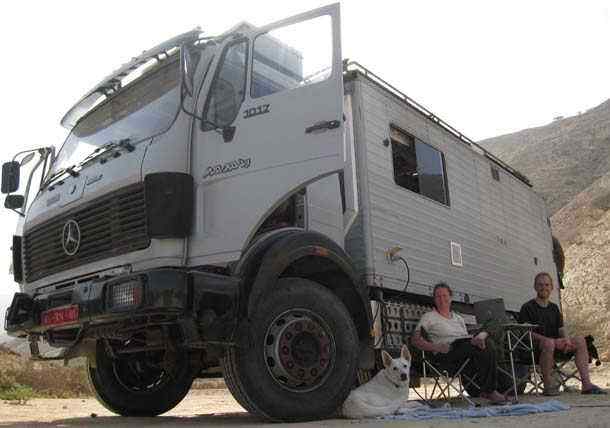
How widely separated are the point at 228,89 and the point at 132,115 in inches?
38.9

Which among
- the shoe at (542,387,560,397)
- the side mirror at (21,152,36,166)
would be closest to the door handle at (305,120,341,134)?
the side mirror at (21,152,36,166)

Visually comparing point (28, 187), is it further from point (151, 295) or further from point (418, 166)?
point (418, 166)

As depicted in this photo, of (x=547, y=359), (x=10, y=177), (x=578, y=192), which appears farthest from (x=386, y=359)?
(x=578, y=192)

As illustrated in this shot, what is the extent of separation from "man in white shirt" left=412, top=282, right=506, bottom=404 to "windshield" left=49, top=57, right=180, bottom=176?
3.15 m

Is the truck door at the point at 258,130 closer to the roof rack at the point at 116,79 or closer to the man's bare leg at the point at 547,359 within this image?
the roof rack at the point at 116,79

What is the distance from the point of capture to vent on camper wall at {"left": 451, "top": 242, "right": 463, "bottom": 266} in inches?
308

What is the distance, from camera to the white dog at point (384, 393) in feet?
18.2

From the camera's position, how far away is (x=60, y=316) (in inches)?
209

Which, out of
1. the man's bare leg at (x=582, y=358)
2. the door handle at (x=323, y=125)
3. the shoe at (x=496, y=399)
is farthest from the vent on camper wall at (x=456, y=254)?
the door handle at (x=323, y=125)

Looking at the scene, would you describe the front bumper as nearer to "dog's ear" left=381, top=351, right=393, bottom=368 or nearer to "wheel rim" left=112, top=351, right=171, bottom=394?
"wheel rim" left=112, top=351, right=171, bottom=394

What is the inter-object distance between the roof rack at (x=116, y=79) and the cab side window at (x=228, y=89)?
348mm

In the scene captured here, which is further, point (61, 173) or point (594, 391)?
point (594, 391)

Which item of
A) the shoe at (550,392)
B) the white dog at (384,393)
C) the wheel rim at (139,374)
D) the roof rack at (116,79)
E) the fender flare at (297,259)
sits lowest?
the shoe at (550,392)

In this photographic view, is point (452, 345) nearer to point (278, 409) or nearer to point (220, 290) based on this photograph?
point (278, 409)
